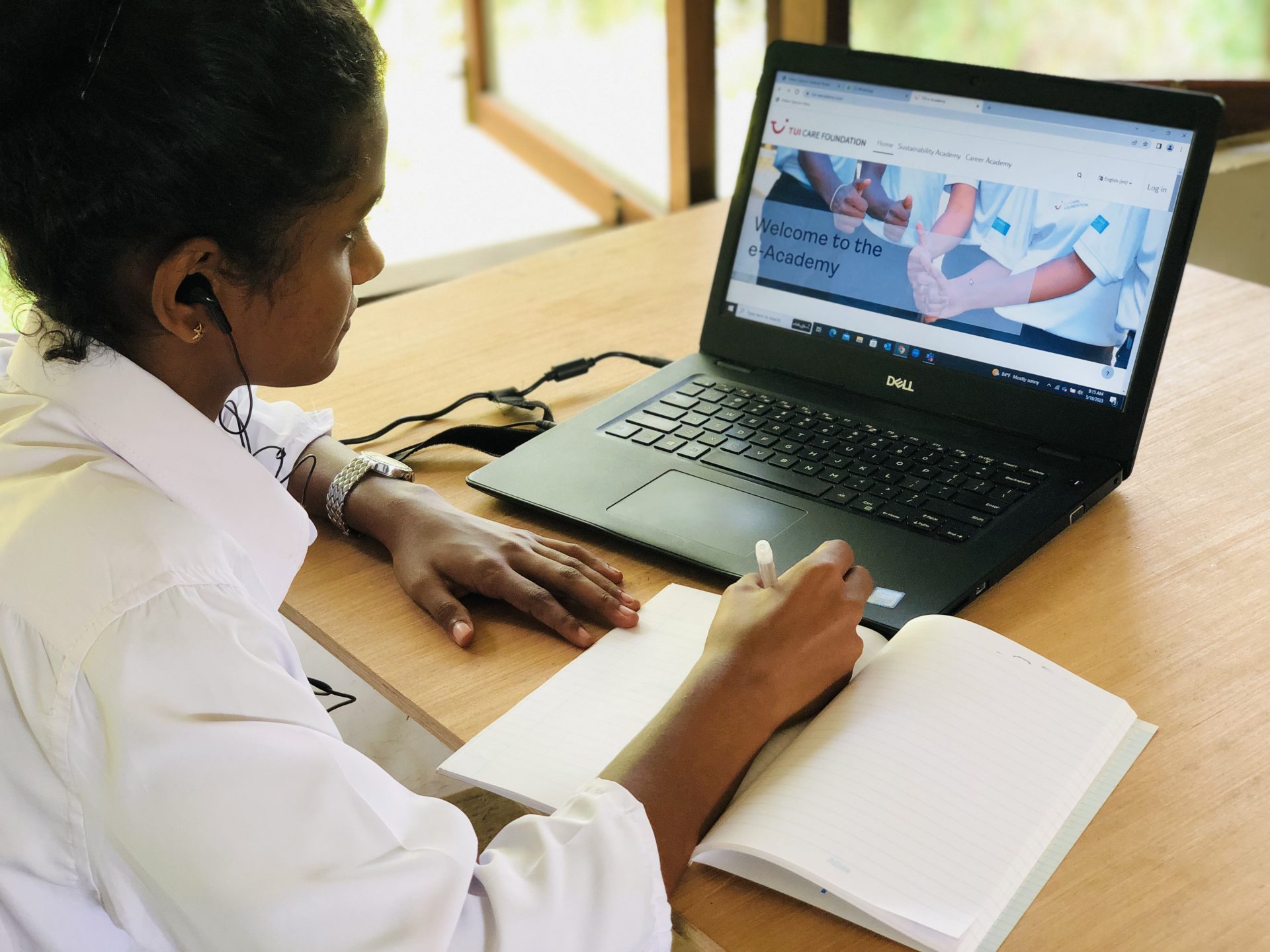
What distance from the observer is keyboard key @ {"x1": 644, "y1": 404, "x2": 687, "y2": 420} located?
3.81 feet

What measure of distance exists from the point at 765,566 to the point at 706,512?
0.16 m

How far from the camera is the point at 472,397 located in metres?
1.24

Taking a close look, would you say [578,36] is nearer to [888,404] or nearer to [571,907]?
[888,404]

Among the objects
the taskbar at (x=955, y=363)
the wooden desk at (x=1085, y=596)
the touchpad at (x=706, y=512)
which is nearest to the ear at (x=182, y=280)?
the wooden desk at (x=1085, y=596)

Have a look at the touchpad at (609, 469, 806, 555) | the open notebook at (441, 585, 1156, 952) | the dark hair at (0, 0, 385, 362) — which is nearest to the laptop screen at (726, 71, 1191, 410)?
the touchpad at (609, 469, 806, 555)

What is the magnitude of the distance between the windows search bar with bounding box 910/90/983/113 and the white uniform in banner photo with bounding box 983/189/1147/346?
0.30 ft

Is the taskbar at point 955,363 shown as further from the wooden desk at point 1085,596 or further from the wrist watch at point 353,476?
the wrist watch at point 353,476

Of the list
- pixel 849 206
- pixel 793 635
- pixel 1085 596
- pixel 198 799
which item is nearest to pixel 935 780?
pixel 793 635

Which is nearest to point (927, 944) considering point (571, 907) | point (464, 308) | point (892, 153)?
point (571, 907)

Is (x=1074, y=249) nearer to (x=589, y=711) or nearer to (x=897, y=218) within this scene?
(x=897, y=218)

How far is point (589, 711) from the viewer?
2.71 feet

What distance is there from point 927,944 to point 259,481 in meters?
0.47

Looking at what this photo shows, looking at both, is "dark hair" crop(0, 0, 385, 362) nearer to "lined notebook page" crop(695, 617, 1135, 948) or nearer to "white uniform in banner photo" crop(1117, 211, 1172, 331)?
"lined notebook page" crop(695, 617, 1135, 948)

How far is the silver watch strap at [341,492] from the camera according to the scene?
1072 millimetres
